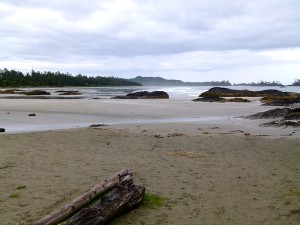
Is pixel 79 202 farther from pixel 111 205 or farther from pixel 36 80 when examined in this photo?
pixel 36 80

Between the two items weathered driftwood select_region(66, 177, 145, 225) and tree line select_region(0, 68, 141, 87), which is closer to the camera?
weathered driftwood select_region(66, 177, 145, 225)

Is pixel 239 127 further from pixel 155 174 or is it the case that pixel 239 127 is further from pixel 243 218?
pixel 243 218

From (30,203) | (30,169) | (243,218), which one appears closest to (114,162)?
(30,169)

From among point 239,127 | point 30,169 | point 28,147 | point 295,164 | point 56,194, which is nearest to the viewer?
point 56,194

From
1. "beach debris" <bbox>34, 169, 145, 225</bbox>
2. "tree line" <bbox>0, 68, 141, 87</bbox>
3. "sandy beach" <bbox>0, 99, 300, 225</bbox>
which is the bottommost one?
"sandy beach" <bbox>0, 99, 300, 225</bbox>

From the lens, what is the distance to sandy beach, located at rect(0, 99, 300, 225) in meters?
5.73

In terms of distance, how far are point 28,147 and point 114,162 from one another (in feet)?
9.99

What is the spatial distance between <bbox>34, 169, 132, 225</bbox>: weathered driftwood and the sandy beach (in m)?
0.56

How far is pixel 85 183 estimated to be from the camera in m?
7.12

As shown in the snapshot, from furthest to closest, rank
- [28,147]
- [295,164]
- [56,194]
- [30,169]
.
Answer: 1. [28,147]
2. [295,164]
3. [30,169]
4. [56,194]

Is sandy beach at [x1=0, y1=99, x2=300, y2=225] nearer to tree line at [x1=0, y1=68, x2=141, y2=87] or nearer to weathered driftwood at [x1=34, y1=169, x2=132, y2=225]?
weathered driftwood at [x1=34, y1=169, x2=132, y2=225]

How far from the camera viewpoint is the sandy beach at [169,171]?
18.8 feet

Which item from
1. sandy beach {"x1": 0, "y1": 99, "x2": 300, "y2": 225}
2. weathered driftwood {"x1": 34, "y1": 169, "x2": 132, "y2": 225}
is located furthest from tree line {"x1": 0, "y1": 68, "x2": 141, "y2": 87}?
weathered driftwood {"x1": 34, "y1": 169, "x2": 132, "y2": 225}

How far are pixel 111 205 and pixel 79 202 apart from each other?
1.53 feet
